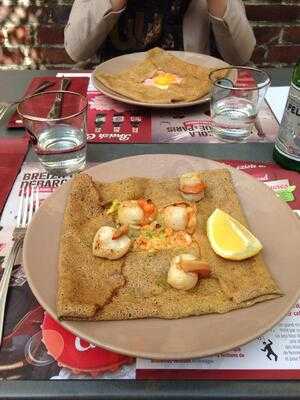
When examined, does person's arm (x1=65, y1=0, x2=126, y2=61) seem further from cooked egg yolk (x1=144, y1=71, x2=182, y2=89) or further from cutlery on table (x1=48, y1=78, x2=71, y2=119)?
cutlery on table (x1=48, y1=78, x2=71, y2=119)

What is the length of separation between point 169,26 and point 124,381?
1.24 metres

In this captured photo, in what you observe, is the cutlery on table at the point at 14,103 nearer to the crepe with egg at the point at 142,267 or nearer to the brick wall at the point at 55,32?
the crepe with egg at the point at 142,267

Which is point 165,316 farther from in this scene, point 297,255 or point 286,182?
point 286,182

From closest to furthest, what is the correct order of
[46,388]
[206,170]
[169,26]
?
1. [46,388]
2. [206,170]
3. [169,26]

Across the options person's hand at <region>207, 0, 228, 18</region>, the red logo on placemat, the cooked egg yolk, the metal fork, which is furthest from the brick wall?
the red logo on placemat

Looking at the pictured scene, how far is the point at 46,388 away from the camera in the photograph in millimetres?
464

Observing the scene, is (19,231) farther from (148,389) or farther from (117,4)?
(117,4)

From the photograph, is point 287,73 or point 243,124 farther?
point 287,73

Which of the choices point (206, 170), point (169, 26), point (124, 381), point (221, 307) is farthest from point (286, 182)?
point (169, 26)

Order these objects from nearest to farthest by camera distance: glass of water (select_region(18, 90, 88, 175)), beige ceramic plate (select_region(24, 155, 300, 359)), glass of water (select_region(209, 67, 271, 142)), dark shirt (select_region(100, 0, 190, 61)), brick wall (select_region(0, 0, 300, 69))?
1. beige ceramic plate (select_region(24, 155, 300, 359))
2. glass of water (select_region(18, 90, 88, 175))
3. glass of water (select_region(209, 67, 271, 142))
4. dark shirt (select_region(100, 0, 190, 61))
5. brick wall (select_region(0, 0, 300, 69))

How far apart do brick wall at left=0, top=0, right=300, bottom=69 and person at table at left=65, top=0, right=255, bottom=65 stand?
Result: 563mm

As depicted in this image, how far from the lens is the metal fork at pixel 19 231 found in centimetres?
55

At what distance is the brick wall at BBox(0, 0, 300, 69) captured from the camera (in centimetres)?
190

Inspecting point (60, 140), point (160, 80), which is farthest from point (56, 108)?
point (160, 80)
